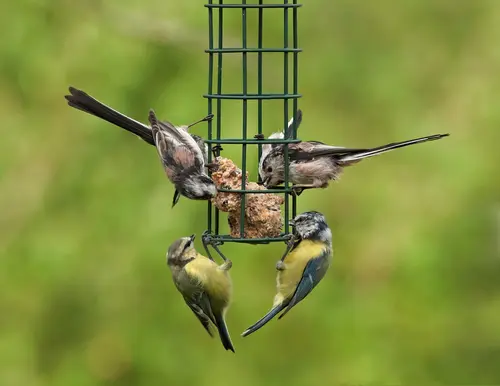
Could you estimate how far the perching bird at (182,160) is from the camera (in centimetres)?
736

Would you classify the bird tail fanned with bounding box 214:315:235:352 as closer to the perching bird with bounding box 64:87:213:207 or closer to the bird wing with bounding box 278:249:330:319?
the bird wing with bounding box 278:249:330:319

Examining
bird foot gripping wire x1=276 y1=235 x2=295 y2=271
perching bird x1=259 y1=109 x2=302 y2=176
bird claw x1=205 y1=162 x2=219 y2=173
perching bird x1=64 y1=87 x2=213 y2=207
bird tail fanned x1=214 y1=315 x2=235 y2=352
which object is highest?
perching bird x1=64 y1=87 x2=213 y2=207

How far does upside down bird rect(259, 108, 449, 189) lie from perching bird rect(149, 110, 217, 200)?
328 millimetres

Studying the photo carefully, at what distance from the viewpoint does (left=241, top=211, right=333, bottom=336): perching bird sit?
24.7 ft

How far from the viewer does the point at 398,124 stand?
352 inches

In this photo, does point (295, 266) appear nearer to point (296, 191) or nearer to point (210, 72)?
point (296, 191)

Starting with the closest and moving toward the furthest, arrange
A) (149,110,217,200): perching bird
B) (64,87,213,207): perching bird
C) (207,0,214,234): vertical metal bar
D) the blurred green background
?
(149,110,217,200): perching bird
(207,0,214,234): vertical metal bar
(64,87,213,207): perching bird
the blurred green background

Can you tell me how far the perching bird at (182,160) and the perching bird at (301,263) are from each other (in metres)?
0.52

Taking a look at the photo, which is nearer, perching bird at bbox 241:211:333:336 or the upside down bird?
perching bird at bbox 241:211:333:336

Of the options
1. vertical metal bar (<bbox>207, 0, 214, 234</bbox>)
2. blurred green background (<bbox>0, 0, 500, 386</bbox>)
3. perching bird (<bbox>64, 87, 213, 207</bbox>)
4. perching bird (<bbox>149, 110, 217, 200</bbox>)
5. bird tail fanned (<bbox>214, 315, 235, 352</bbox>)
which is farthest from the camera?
blurred green background (<bbox>0, 0, 500, 386</bbox>)

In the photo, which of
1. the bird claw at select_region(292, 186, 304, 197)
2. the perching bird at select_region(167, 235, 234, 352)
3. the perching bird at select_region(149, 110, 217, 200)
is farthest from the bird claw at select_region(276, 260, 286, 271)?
the perching bird at select_region(149, 110, 217, 200)

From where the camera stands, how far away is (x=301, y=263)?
757 centimetres

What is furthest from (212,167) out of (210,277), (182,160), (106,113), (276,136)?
(106,113)

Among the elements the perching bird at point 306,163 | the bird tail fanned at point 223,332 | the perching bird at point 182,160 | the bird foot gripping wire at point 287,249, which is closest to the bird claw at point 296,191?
the perching bird at point 306,163
